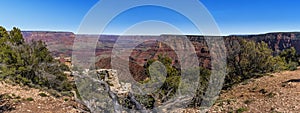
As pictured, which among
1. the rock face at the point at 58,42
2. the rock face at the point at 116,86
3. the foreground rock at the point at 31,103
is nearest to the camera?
the rock face at the point at 116,86

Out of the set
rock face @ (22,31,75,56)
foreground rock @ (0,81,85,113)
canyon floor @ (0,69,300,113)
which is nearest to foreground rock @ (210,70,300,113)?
canyon floor @ (0,69,300,113)

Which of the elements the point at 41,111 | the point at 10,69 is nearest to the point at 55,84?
the point at 10,69

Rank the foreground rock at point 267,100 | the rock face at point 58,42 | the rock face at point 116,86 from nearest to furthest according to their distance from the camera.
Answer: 1. the rock face at point 116,86
2. the foreground rock at point 267,100
3. the rock face at point 58,42

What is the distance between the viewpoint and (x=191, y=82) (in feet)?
43.7

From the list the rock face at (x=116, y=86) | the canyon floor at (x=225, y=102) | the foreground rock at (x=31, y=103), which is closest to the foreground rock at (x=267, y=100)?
the canyon floor at (x=225, y=102)

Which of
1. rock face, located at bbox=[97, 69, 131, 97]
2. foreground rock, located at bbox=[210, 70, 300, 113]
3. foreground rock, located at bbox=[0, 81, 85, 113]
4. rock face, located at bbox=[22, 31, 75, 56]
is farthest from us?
rock face, located at bbox=[22, 31, 75, 56]

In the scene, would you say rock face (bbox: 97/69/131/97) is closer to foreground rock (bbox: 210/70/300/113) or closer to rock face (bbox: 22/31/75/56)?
foreground rock (bbox: 210/70/300/113)

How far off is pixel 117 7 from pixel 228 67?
18500mm

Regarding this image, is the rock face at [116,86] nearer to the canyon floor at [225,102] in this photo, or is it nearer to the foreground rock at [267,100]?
the canyon floor at [225,102]

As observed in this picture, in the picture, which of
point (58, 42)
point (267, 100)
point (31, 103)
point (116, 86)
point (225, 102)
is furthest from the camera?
point (58, 42)

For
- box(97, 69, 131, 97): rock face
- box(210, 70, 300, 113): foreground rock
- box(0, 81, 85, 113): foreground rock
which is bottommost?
box(210, 70, 300, 113): foreground rock

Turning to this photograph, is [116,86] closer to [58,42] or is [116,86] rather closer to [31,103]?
[31,103]

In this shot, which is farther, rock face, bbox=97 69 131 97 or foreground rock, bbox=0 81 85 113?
foreground rock, bbox=0 81 85 113

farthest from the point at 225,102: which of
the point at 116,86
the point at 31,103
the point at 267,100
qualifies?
the point at 31,103
